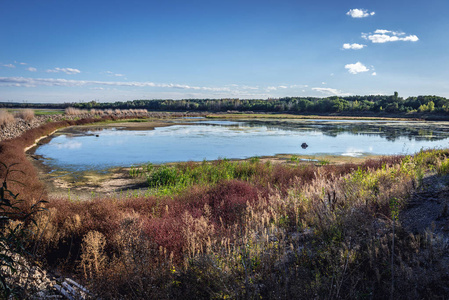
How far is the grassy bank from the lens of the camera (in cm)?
475

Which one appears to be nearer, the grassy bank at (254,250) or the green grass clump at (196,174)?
the grassy bank at (254,250)

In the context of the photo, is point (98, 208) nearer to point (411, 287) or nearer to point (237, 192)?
point (237, 192)

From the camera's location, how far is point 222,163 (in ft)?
61.7

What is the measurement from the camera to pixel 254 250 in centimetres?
609

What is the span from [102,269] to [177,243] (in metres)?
1.72

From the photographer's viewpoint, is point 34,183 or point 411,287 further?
point 34,183

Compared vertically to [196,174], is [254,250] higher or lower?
higher

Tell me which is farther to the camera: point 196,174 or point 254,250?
point 196,174

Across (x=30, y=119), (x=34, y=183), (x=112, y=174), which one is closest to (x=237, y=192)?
(x=34, y=183)

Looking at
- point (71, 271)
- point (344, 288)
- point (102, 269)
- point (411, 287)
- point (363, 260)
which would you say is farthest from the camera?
point (71, 271)

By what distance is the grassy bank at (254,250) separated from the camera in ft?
15.6

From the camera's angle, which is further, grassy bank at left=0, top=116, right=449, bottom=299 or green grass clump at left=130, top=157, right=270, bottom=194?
green grass clump at left=130, top=157, right=270, bottom=194

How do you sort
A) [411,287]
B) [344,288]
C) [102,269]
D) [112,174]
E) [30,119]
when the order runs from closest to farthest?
[411,287], [344,288], [102,269], [112,174], [30,119]

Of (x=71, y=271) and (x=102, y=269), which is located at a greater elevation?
(x=102, y=269)
